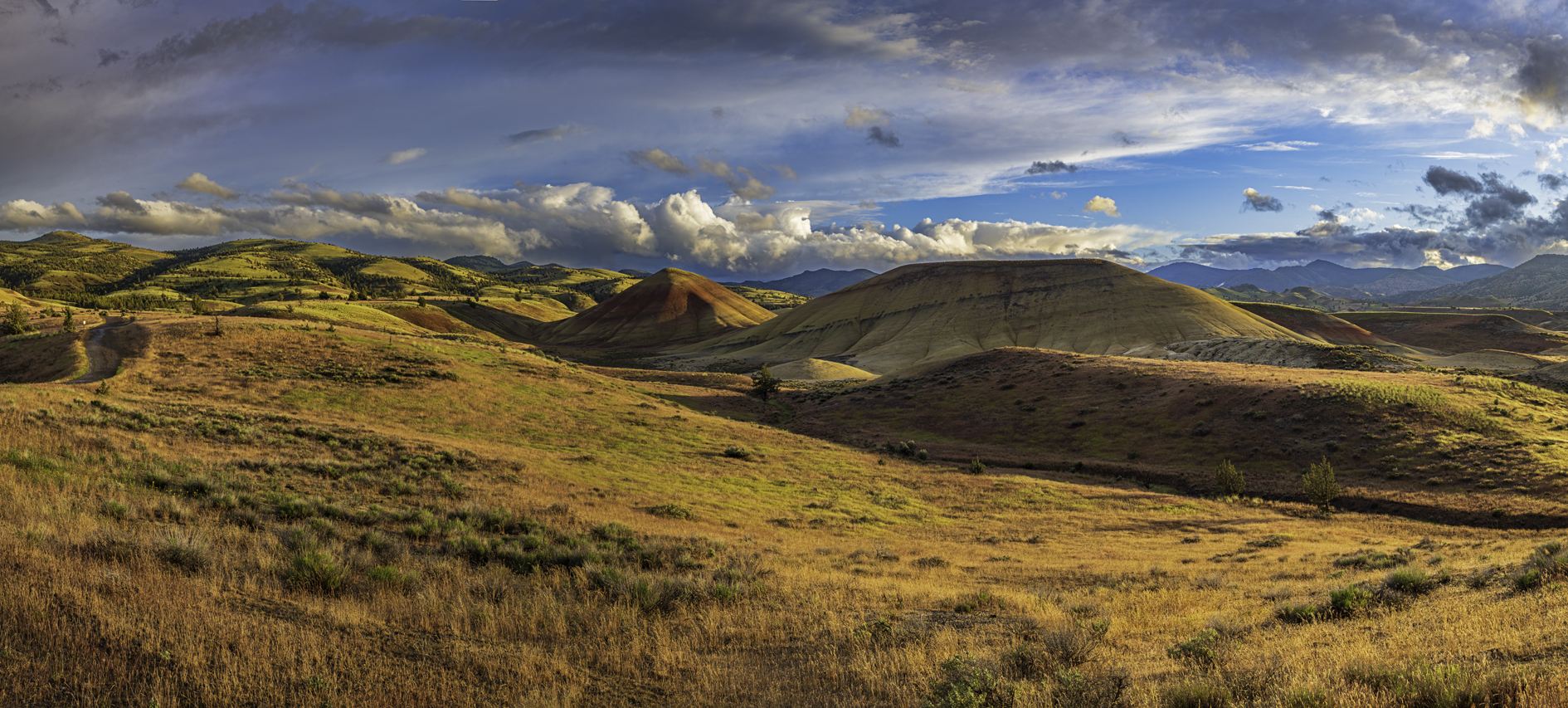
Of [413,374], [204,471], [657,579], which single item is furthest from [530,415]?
[657,579]

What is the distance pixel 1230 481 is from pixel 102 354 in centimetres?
6538

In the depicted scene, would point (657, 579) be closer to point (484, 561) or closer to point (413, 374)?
point (484, 561)

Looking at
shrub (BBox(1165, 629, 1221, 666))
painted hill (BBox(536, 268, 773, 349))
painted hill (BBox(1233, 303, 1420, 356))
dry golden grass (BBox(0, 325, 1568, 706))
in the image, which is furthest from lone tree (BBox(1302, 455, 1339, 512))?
painted hill (BBox(536, 268, 773, 349))

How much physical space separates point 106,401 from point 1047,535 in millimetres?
34294

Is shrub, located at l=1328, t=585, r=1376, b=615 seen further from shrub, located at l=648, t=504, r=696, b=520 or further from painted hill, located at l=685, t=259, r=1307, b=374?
painted hill, located at l=685, t=259, r=1307, b=374

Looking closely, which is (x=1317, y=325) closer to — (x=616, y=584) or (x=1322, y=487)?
(x=1322, y=487)

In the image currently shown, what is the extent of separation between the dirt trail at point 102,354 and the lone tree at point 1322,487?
57103 mm

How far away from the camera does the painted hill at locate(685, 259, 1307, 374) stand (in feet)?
376

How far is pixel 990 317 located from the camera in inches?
5320

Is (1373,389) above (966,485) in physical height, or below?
above

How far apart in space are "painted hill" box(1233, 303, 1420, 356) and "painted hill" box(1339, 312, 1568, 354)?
390 inches

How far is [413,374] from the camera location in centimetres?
4138

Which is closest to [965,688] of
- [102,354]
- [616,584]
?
[616,584]

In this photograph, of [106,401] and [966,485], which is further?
[966,485]
